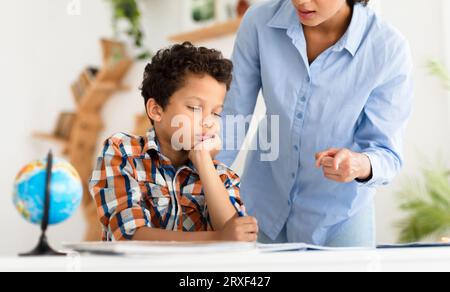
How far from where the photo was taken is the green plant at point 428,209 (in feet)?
9.27

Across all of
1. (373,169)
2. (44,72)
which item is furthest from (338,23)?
(44,72)

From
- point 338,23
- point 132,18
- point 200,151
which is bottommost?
point 200,151

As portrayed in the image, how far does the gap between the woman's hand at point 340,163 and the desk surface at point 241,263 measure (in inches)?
15.4

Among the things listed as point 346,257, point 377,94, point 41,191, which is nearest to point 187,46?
point 377,94

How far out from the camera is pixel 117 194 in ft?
3.90

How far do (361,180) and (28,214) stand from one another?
30.2 inches

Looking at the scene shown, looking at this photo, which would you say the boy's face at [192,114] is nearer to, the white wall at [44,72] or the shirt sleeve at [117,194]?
the shirt sleeve at [117,194]

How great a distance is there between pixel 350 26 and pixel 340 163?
42cm

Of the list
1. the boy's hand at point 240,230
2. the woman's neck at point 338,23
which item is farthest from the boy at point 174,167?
the woman's neck at point 338,23

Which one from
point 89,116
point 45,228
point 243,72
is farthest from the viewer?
point 89,116

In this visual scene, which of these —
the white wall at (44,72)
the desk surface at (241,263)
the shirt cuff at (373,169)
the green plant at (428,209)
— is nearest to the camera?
the desk surface at (241,263)

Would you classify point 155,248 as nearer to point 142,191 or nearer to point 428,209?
point 142,191
